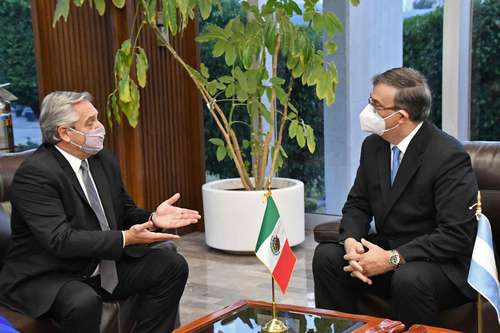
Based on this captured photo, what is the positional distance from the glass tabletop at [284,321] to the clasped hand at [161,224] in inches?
17.3

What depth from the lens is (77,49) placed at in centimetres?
446

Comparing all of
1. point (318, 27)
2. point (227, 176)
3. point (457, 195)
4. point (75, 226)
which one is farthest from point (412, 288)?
point (227, 176)

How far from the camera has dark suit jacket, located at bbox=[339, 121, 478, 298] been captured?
8.16 feet

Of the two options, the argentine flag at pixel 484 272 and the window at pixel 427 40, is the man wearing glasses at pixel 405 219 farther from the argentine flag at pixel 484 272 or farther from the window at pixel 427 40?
the window at pixel 427 40

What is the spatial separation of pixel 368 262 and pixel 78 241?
44.3 inches

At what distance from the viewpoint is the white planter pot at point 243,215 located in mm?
4328

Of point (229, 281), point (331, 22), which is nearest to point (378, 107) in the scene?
point (331, 22)

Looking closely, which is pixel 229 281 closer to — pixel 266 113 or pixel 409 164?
pixel 266 113

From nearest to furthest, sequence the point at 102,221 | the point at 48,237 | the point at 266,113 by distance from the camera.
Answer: the point at 48,237, the point at 102,221, the point at 266,113

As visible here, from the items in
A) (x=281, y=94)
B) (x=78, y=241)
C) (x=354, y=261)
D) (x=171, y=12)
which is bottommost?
(x=354, y=261)

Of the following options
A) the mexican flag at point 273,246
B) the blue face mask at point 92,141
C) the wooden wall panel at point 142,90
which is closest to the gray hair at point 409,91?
the mexican flag at point 273,246

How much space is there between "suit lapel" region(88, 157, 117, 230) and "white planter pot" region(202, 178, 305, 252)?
5.39 feet

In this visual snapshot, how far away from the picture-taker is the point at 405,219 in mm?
2637

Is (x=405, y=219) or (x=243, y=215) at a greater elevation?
(x=405, y=219)
